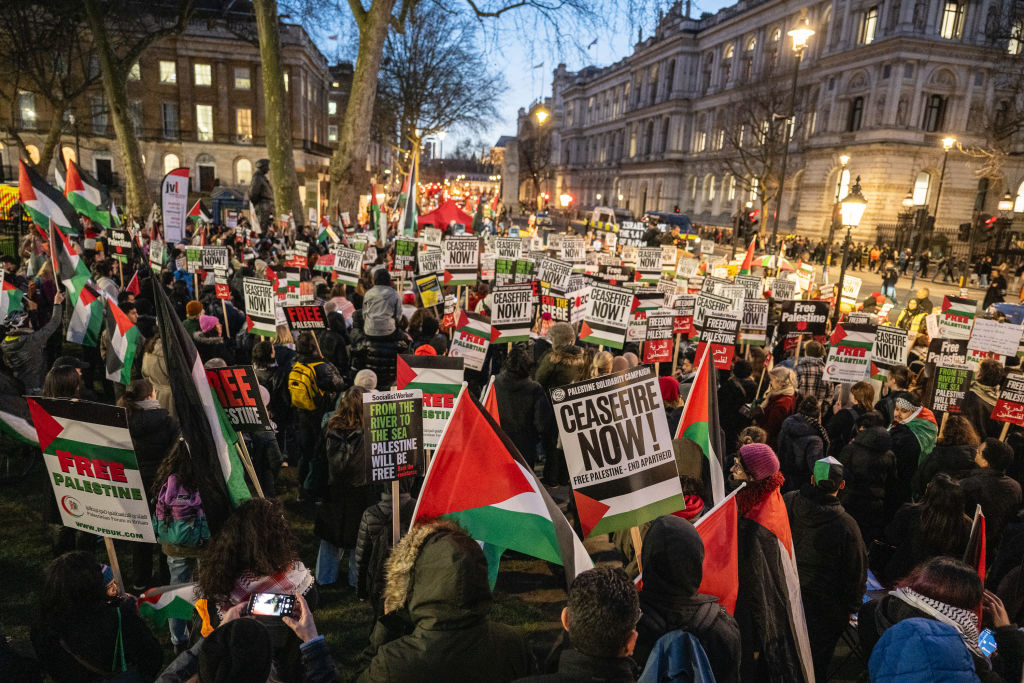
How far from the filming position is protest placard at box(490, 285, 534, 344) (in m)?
7.67

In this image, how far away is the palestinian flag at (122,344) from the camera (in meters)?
6.28

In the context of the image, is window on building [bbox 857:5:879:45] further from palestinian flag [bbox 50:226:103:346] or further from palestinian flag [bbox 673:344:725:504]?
palestinian flag [bbox 50:226:103:346]

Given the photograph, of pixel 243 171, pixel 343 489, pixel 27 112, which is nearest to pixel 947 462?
pixel 343 489

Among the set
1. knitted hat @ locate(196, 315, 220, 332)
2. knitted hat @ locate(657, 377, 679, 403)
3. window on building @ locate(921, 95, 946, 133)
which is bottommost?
knitted hat @ locate(657, 377, 679, 403)

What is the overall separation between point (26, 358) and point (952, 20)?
5358 centimetres

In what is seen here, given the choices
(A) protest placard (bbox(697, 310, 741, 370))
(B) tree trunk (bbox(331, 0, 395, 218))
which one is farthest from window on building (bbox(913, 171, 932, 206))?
(A) protest placard (bbox(697, 310, 741, 370))

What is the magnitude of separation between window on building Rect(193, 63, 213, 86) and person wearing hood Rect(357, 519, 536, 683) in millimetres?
55216

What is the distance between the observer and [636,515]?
3611 mm

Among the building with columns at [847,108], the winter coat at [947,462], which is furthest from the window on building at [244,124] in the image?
the winter coat at [947,462]

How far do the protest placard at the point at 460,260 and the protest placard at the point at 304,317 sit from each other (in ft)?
11.0

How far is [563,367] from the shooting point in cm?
608

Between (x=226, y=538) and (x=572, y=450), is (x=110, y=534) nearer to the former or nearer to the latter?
(x=226, y=538)

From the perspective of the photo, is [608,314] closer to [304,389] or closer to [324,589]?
[304,389]

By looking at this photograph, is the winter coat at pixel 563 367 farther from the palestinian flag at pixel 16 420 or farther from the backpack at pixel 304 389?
the palestinian flag at pixel 16 420
